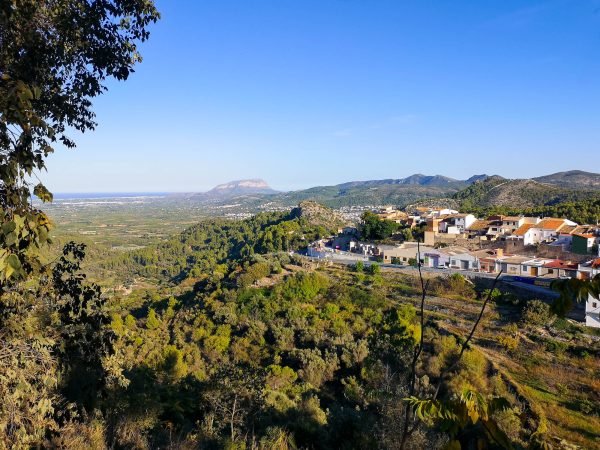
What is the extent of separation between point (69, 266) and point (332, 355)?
51.9 feet

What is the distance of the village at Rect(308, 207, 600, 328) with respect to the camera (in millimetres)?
25469

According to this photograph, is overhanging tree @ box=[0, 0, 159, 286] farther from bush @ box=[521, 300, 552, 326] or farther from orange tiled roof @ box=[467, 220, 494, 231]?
orange tiled roof @ box=[467, 220, 494, 231]

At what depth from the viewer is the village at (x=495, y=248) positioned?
83.6 ft

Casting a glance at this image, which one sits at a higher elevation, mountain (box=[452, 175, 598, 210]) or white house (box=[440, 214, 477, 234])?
mountain (box=[452, 175, 598, 210])

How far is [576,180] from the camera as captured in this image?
10338 centimetres

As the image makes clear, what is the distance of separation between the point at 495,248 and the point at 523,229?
2.95m

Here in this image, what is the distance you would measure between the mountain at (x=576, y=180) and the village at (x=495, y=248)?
232 feet

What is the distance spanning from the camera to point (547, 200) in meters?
61.8

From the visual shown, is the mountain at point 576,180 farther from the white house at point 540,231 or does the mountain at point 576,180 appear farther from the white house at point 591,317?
the white house at point 591,317

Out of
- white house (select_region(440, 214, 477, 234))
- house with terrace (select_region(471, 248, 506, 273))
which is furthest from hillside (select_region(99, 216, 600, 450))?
white house (select_region(440, 214, 477, 234))

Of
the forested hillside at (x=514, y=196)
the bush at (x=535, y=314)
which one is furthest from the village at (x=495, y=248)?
the forested hillside at (x=514, y=196)

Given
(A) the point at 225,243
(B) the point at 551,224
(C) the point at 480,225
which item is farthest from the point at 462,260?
(A) the point at 225,243

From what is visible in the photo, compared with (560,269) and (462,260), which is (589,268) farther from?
(462,260)

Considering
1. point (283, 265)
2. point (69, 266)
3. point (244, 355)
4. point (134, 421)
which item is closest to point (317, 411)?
point (134, 421)
